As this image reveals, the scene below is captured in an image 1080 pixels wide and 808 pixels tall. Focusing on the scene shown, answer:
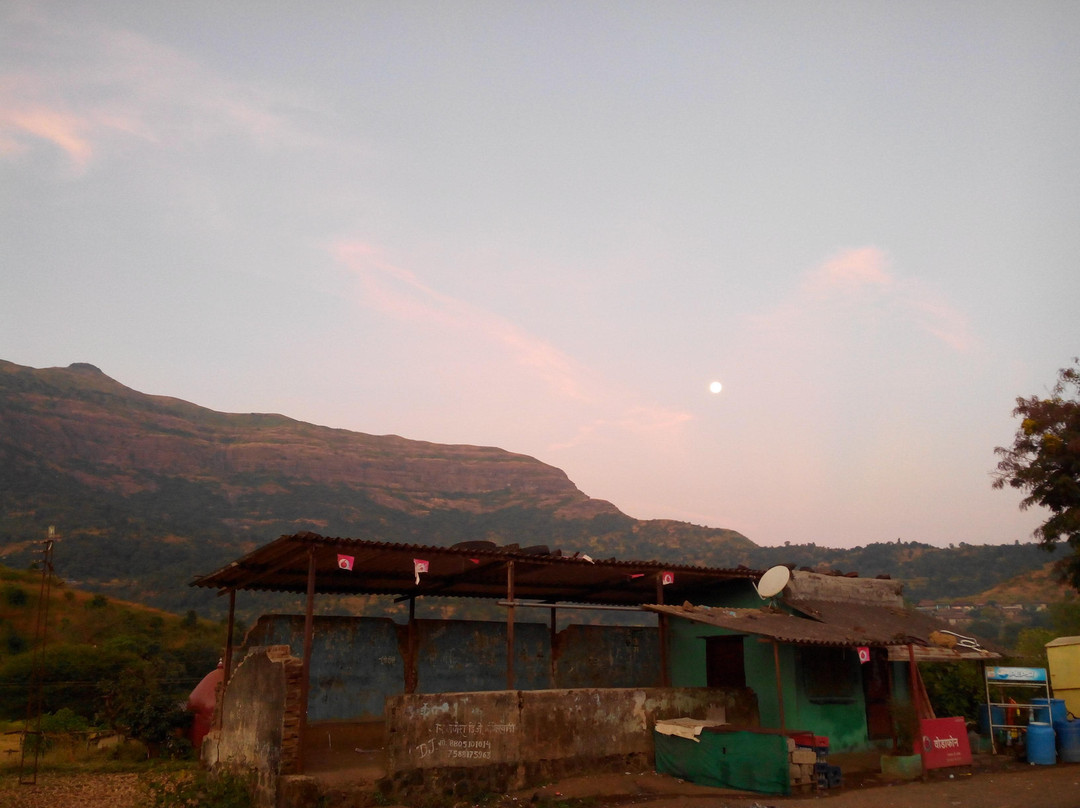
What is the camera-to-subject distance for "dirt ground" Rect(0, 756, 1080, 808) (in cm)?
1202

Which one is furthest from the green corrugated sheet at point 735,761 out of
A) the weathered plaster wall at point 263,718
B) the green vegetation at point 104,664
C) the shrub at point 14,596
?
the shrub at point 14,596

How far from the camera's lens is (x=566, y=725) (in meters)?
13.4

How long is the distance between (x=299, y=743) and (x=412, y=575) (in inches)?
214

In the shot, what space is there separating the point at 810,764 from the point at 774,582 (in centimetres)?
451

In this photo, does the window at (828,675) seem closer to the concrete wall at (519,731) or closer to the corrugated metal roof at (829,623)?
the corrugated metal roof at (829,623)

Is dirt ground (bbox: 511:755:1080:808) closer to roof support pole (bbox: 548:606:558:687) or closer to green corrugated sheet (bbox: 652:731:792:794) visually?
green corrugated sheet (bbox: 652:731:792:794)

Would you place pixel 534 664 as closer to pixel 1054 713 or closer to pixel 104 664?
pixel 1054 713

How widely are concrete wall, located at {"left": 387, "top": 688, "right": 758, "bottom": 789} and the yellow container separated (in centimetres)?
1104

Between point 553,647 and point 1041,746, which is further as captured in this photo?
point 553,647

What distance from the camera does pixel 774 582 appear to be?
17125mm

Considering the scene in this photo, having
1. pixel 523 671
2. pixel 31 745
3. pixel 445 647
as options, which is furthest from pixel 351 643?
pixel 31 745

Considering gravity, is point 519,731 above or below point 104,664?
above

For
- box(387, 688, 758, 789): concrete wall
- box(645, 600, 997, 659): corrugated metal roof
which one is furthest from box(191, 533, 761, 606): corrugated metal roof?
box(387, 688, 758, 789): concrete wall

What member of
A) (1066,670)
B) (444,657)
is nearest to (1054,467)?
(1066,670)
